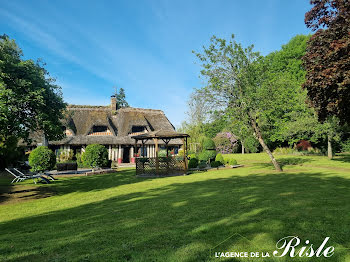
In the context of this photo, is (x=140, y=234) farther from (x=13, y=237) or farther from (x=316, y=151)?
(x=316, y=151)

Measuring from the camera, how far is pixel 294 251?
3.31 meters

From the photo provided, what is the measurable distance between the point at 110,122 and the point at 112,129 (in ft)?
6.82

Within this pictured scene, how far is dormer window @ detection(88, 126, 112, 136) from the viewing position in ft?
101

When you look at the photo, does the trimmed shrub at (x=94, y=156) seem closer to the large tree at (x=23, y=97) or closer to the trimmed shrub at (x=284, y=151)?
the large tree at (x=23, y=97)

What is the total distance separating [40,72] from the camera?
11109mm

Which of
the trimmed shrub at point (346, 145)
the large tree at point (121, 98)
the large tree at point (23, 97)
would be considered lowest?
the trimmed shrub at point (346, 145)

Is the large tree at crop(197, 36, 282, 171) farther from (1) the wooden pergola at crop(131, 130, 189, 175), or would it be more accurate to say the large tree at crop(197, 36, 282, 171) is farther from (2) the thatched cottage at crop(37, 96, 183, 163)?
(2) the thatched cottage at crop(37, 96, 183, 163)

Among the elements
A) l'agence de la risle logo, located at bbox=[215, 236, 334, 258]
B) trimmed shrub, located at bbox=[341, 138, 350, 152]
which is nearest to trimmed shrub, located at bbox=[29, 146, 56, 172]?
l'agence de la risle logo, located at bbox=[215, 236, 334, 258]

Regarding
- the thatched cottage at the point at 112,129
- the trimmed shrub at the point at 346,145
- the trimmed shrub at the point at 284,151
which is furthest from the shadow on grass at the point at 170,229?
the trimmed shrub at the point at 284,151

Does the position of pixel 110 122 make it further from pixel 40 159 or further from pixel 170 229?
A: pixel 170 229

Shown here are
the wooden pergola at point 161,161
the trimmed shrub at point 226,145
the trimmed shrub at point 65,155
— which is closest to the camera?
the wooden pergola at point 161,161

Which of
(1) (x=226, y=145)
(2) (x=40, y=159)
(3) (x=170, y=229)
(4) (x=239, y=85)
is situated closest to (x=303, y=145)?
(1) (x=226, y=145)

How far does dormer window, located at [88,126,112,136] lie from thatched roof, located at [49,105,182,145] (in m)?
0.53

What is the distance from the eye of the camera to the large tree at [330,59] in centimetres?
881
